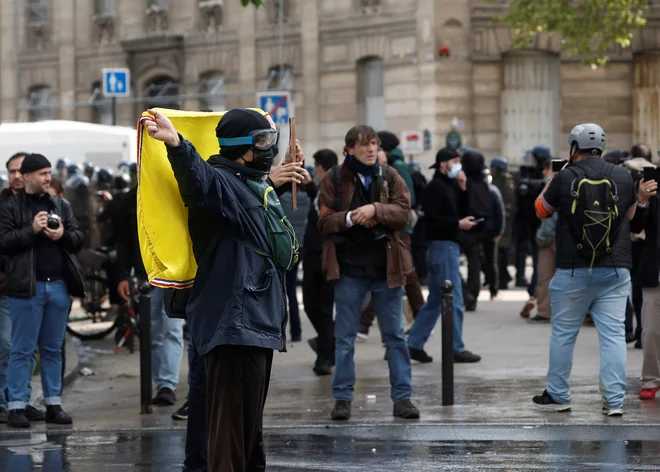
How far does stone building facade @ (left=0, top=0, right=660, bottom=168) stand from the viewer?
33.9 metres

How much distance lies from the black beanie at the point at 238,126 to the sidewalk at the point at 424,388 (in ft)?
12.3

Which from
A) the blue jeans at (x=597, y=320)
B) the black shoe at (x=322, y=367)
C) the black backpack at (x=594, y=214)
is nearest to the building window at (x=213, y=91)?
the black shoe at (x=322, y=367)

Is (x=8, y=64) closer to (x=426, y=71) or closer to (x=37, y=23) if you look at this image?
(x=37, y=23)

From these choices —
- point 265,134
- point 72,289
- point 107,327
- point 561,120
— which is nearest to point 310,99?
point 561,120

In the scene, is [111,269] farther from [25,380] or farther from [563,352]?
[563,352]

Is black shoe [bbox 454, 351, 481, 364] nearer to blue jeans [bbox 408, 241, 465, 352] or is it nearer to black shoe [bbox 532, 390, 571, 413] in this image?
blue jeans [bbox 408, 241, 465, 352]

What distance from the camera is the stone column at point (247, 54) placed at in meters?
38.7

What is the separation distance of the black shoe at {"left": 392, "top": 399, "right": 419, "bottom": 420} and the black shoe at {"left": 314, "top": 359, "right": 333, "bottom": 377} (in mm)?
2656

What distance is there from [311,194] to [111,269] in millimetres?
2829

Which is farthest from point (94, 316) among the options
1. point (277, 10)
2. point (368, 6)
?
point (277, 10)

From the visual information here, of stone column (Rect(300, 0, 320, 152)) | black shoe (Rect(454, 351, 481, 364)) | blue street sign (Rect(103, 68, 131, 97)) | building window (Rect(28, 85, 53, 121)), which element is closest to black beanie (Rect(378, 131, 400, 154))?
black shoe (Rect(454, 351, 481, 364))

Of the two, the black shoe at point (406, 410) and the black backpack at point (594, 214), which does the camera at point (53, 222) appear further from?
the black backpack at point (594, 214)

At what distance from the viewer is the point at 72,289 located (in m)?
11.0

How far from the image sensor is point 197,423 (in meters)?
8.10
